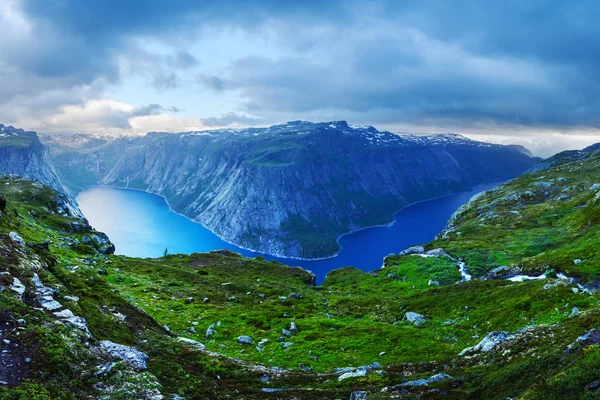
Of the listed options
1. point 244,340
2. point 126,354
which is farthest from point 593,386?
point 244,340

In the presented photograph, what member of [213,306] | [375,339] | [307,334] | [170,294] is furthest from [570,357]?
[170,294]

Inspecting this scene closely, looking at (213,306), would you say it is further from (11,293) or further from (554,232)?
(554,232)

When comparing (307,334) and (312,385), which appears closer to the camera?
(312,385)

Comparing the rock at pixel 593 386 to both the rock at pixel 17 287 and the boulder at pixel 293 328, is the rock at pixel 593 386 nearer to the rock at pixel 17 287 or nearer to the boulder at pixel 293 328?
the boulder at pixel 293 328

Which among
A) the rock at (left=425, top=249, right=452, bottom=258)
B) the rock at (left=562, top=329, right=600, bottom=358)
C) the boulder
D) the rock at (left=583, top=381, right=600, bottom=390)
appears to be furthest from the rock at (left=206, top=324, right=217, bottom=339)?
the rock at (left=425, top=249, right=452, bottom=258)

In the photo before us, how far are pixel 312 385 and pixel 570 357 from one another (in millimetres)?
14312

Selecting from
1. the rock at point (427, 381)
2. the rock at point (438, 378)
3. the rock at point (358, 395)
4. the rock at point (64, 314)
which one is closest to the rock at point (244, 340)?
the rock at point (64, 314)

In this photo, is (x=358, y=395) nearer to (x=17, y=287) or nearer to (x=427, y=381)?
(x=427, y=381)

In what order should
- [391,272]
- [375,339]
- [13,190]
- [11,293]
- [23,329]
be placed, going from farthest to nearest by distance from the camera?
[13,190] < [391,272] < [375,339] < [11,293] < [23,329]

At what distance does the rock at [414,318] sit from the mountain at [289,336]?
143 mm

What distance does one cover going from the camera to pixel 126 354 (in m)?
21.3

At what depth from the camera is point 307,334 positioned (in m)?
37.1

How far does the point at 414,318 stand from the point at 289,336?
17.9 m

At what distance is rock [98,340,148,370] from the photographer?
20594 millimetres
